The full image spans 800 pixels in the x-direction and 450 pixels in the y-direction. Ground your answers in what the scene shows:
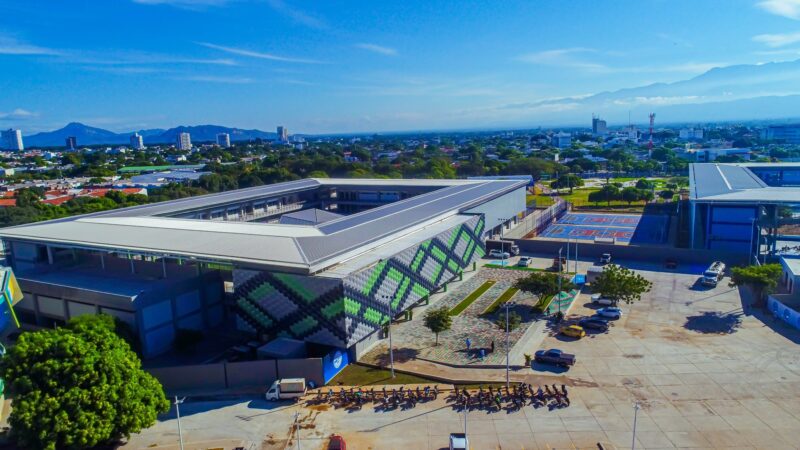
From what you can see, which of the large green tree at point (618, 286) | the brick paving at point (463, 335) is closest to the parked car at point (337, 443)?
the brick paving at point (463, 335)

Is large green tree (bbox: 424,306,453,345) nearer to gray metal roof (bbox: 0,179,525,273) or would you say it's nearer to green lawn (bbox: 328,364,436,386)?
green lawn (bbox: 328,364,436,386)

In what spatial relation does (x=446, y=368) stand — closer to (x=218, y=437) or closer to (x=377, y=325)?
(x=377, y=325)

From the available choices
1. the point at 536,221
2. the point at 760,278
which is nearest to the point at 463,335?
the point at 760,278

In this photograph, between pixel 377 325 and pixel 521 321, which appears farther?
pixel 521 321

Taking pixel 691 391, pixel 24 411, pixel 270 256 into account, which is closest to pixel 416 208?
pixel 270 256

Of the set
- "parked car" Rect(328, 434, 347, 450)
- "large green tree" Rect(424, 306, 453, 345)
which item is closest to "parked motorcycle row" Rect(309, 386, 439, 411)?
"parked car" Rect(328, 434, 347, 450)

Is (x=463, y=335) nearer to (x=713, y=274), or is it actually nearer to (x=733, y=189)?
(x=713, y=274)

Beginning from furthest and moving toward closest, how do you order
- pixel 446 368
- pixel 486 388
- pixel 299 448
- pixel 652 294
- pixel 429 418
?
pixel 652 294, pixel 446 368, pixel 486 388, pixel 429 418, pixel 299 448
